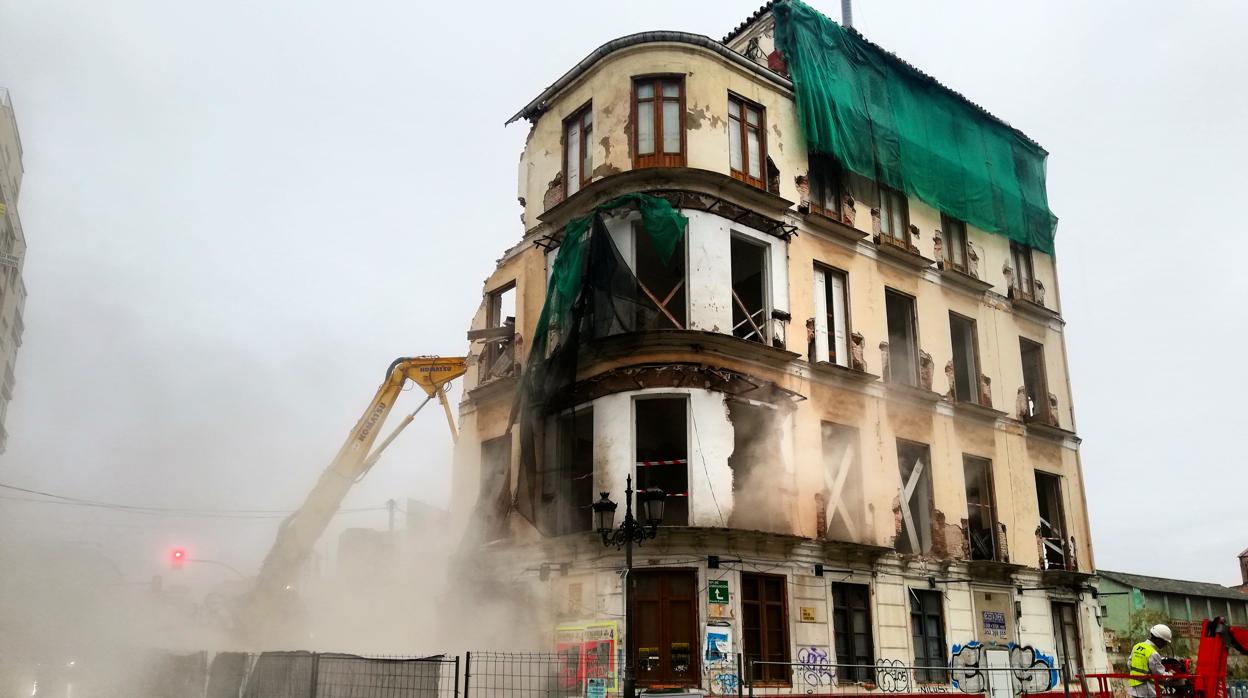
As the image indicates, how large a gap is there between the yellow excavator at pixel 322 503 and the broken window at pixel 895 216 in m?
11.6

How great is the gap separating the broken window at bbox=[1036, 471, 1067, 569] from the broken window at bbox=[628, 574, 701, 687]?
12682 millimetres

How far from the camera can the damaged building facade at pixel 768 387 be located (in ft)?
66.5

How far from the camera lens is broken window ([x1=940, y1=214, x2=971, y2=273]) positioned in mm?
27875

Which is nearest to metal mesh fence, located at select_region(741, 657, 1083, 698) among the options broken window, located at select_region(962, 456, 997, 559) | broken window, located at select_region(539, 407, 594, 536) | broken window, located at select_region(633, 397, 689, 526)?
broken window, located at select_region(962, 456, 997, 559)

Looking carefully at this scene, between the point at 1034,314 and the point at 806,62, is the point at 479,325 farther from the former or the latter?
the point at 1034,314

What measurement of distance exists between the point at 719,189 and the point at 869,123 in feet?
20.9

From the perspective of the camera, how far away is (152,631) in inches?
1091

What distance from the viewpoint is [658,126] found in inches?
883

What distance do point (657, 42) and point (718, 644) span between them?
13.2 meters

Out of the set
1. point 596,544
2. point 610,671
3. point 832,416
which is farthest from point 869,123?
point 610,671

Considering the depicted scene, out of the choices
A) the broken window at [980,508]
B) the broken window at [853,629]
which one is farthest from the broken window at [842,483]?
the broken window at [980,508]

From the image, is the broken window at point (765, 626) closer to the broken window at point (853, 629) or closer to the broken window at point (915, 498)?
the broken window at point (853, 629)

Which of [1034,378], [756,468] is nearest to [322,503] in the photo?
[756,468]

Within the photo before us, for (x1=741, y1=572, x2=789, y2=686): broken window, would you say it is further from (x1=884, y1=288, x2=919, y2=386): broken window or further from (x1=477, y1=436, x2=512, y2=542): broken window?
(x1=884, y1=288, x2=919, y2=386): broken window
